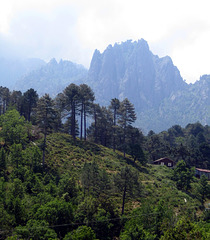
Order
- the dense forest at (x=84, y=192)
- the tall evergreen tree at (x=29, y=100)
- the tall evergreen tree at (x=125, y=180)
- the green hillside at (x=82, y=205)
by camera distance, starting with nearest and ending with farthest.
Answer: the green hillside at (x=82, y=205) < the dense forest at (x=84, y=192) < the tall evergreen tree at (x=125, y=180) < the tall evergreen tree at (x=29, y=100)

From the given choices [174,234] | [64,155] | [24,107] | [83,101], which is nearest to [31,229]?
[174,234]

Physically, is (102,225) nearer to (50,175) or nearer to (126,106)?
(50,175)

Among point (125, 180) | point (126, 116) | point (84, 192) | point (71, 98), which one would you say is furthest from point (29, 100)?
point (125, 180)

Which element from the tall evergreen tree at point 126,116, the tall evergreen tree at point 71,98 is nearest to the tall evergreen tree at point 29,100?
the tall evergreen tree at point 71,98

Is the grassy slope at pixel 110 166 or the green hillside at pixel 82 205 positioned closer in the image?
the green hillside at pixel 82 205

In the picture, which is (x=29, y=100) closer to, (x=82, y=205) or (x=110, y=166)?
(x=110, y=166)

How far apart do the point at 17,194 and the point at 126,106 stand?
3968cm

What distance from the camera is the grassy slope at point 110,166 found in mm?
37250

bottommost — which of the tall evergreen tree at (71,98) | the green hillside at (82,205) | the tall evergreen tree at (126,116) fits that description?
the green hillside at (82,205)

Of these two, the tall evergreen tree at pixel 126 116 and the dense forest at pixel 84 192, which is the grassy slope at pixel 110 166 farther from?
the tall evergreen tree at pixel 126 116

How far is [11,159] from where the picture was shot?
3319cm

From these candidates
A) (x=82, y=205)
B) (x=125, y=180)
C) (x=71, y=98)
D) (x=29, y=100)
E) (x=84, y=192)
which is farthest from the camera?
(x=29, y=100)

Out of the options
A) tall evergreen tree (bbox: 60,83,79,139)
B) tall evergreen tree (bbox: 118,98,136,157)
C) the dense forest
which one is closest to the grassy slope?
the dense forest

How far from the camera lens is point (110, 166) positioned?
47188 mm
